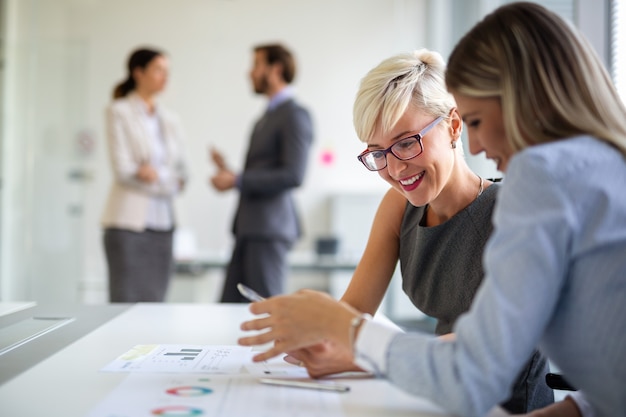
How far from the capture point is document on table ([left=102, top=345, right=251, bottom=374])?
1.07 metres

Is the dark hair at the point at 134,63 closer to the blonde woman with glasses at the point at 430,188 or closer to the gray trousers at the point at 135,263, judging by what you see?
the gray trousers at the point at 135,263

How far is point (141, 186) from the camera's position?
3.07 metres

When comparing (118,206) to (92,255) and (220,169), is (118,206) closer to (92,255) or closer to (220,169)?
(220,169)

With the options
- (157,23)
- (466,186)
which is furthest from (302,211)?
(466,186)

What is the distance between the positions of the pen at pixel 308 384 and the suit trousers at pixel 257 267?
1712 millimetres

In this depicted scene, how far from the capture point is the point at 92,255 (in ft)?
19.4

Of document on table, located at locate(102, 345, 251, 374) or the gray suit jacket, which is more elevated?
the gray suit jacket

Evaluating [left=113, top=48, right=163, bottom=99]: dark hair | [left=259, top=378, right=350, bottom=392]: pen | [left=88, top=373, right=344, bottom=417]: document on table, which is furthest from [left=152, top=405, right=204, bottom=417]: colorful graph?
[left=113, top=48, right=163, bottom=99]: dark hair

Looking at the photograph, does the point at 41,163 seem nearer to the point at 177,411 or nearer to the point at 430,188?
the point at 430,188

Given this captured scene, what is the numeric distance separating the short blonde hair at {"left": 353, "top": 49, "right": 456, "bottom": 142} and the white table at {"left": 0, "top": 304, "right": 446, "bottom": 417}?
539 mm

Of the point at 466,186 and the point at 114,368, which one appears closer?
the point at 114,368

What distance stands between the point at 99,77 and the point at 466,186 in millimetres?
5231

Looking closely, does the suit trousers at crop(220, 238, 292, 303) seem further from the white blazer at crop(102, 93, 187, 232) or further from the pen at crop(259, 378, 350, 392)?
the pen at crop(259, 378, 350, 392)

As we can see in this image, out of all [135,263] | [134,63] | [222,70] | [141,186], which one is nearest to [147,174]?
[141,186]
